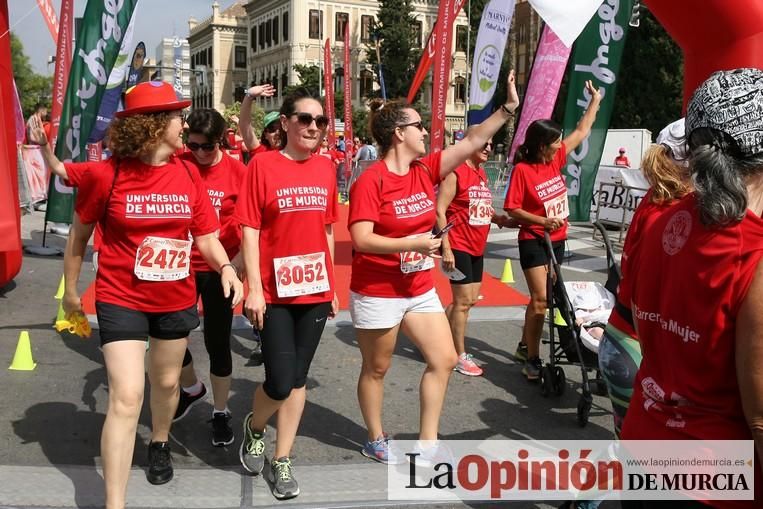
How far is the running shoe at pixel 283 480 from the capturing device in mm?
3996

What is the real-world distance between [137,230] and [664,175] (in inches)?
91.1

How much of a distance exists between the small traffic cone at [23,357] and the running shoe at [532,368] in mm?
3759

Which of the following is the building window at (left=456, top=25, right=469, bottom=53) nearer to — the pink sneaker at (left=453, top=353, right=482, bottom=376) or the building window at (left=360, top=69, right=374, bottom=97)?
the building window at (left=360, top=69, right=374, bottom=97)

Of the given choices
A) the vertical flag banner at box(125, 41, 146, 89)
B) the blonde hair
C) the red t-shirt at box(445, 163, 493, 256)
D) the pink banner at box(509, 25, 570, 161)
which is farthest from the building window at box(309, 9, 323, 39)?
the blonde hair

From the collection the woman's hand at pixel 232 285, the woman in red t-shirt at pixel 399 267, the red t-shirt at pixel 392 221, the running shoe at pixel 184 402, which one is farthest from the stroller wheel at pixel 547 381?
the woman's hand at pixel 232 285

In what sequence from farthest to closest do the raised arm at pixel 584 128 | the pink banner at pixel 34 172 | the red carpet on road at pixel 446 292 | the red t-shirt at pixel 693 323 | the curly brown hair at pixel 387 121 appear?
the pink banner at pixel 34 172
the red carpet on road at pixel 446 292
the raised arm at pixel 584 128
the curly brown hair at pixel 387 121
the red t-shirt at pixel 693 323

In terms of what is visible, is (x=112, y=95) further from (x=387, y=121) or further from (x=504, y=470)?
(x=504, y=470)

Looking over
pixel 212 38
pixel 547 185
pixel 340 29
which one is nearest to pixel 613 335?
pixel 547 185

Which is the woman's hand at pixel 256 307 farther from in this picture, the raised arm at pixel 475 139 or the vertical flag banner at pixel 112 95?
the vertical flag banner at pixel 112 95

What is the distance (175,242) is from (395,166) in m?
1.28

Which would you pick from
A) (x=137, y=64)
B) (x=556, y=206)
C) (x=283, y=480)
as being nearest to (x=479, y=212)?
(x=556, y=206)

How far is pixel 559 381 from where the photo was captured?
18.7ft

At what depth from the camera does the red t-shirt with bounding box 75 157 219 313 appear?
3721mm

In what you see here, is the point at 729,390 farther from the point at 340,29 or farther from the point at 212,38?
the point at 212,38
